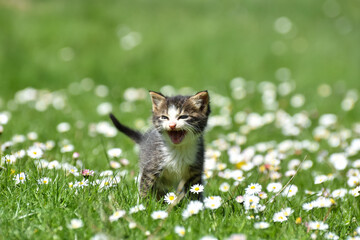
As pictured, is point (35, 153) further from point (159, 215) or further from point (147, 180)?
point (159, 215)

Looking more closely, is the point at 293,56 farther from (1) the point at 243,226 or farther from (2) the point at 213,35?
(1) the point at 243,226

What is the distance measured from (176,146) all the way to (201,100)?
494mm

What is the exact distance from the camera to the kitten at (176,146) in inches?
155

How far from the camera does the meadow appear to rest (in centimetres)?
312

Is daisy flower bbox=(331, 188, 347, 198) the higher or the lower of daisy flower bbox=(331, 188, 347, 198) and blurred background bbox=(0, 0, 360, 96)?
the lower

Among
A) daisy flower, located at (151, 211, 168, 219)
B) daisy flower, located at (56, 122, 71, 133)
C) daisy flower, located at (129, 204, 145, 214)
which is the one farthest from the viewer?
daisy flower, located at (56, 122, 71, 133)

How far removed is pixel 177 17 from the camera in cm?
1311

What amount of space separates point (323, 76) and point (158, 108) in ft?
23.0

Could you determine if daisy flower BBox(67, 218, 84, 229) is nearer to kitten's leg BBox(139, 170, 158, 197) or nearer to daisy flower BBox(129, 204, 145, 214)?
daisy flower BBox(129, 204, 145, 214)

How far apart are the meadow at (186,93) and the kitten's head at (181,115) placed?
1.89 feet

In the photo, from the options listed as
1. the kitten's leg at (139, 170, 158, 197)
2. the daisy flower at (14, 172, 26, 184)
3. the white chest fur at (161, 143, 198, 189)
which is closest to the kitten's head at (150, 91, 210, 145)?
the white chest fur at (161, 143, 198, 189)

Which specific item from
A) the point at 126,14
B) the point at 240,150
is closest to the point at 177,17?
the point at 126,14

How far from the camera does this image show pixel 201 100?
401cm

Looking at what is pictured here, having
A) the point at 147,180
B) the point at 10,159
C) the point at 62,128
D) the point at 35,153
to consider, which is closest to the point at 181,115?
the point at 147,180
